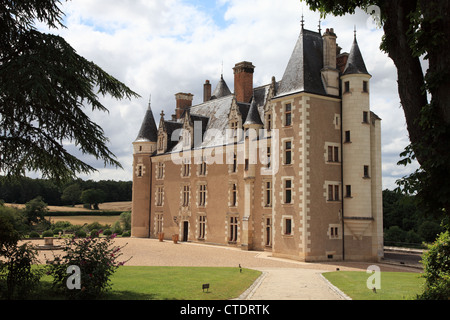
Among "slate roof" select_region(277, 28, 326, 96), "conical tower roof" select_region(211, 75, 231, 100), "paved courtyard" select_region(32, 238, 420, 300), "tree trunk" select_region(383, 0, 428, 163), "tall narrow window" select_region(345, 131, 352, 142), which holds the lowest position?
"paved courtyard" select_region(32, 238, 420, 300)

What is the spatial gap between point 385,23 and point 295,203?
16537 mm

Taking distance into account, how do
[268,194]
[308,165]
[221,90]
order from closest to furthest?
1. [308,165]
2. [268,194]
3. [221,90]

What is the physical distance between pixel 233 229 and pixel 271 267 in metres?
11.4

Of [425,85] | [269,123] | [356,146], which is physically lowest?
[425,85]

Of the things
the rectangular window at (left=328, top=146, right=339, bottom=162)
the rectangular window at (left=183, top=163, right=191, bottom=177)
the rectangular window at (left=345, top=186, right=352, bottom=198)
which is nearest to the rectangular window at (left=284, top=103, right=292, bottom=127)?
the rectangular window at (left=328, top=146, right=339, bottom=162)

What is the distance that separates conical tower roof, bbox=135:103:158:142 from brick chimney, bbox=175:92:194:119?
9.58 ft

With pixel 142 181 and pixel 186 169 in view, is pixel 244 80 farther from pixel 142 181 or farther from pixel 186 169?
pixel 142 181

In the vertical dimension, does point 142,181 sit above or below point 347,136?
below

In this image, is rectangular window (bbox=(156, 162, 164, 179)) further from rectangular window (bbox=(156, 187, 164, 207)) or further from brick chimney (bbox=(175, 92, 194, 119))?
brick chimney (bbox=(175, 92, 194, 119))

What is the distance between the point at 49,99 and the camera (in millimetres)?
11250

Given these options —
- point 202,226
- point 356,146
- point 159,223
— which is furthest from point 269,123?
point 159,223

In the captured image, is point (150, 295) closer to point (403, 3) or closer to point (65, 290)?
point (65, 290)

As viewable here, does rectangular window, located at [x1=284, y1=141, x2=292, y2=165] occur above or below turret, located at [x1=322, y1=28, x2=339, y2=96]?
below

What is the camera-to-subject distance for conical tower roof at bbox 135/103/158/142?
141 feet
